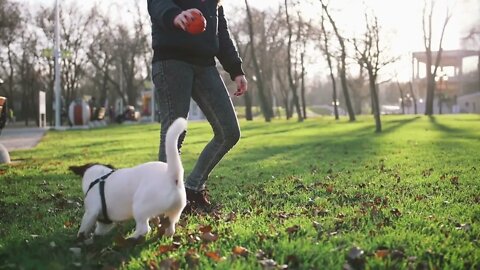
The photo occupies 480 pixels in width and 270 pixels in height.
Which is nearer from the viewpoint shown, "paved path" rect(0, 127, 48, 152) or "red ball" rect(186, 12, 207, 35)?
"red ball" rect(186, 12, 207, 35)

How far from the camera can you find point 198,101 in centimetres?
478

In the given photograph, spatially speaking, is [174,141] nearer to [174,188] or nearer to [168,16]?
[174,188]

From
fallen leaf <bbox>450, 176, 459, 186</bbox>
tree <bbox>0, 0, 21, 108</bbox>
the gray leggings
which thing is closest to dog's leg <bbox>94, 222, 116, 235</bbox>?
the gray leggings

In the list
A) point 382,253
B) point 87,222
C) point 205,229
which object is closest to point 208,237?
point 205,229

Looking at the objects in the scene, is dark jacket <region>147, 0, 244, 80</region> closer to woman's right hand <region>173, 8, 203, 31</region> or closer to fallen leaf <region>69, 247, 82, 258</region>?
woman's right hand <region>173, 8, 203, 31</region>

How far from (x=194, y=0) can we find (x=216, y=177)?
4086 millimetres

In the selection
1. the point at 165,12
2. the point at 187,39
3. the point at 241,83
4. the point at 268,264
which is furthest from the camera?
the point at 241,83

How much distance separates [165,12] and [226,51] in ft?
3.78

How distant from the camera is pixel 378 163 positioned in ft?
32.3

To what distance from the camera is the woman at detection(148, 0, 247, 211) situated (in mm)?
4453

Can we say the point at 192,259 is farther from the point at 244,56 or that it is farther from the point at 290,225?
the point at 244,56

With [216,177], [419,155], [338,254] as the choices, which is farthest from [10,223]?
[419,155]

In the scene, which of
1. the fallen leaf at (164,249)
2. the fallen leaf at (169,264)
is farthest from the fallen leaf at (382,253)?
the fallen leaf at (164,249)

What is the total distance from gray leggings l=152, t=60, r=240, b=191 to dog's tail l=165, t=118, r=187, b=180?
106 centimetres
